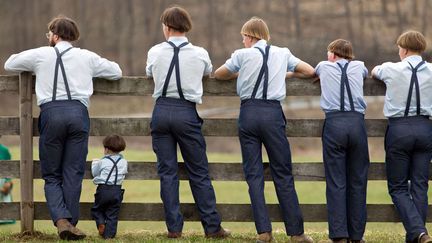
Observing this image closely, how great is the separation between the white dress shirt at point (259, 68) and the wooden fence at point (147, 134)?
35cm

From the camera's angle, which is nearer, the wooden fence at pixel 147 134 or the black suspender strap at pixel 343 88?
the black suspender strap at pixel 343 88

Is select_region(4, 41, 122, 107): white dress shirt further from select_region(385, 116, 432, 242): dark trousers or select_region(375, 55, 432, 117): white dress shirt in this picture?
select_region(385, 116, 432, 242): dark trousers

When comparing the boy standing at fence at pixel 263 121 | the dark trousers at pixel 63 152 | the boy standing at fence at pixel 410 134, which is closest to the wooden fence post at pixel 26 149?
the dark trousers at pixel 63 152

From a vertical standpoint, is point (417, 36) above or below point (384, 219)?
above

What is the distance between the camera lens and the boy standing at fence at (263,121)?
24.3 ft

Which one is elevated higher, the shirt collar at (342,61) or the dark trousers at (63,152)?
the shirt collar at (342,61)

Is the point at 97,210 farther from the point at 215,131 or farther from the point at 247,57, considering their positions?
the point at 247,57

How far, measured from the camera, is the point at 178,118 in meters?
7.51

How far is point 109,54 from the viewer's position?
1906 inches

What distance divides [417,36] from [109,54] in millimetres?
41508

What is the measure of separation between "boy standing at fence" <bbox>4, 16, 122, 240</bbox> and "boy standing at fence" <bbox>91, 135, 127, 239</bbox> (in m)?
0.23

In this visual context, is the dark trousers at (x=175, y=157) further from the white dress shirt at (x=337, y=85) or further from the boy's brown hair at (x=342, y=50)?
the boy's brown hair at (x=342, y=50)

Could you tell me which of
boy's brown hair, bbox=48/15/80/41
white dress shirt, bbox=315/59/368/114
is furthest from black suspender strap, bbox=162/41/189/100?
white dress shirt, bbox=315/59/368/114

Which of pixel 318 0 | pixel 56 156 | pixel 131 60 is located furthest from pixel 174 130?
pixel 318 0
